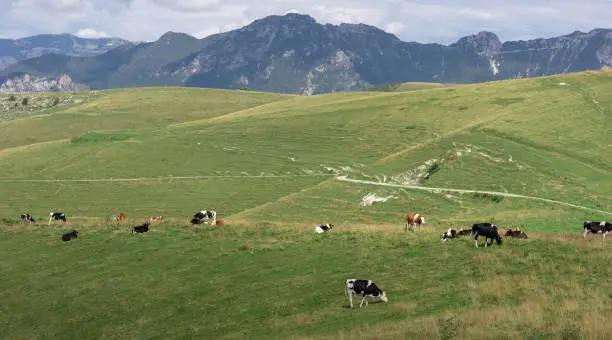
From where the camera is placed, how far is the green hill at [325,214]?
2739 cm

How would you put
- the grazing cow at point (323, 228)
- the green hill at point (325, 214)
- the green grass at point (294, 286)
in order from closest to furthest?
the green grass at point (294, 286) → the green hill at point (325, 214) → the grazing cow at point (323, 228)

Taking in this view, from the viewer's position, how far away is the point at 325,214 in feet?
253

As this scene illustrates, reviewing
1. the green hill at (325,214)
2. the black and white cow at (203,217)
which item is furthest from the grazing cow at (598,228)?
the black and white cow at (203,217)

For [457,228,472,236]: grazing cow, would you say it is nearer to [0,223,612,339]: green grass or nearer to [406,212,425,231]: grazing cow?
[0,223,612,339]: green grass

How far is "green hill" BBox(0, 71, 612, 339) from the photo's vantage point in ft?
89.9

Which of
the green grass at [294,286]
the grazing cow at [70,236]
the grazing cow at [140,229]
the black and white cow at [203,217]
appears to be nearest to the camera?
the green grass at [294,286]

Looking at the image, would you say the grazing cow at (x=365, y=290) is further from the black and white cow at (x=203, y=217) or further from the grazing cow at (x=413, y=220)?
the black and white cow at (x=203, y=217)

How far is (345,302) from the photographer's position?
2850 cm

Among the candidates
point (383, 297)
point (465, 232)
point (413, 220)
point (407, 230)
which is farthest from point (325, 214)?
point (383, 297)

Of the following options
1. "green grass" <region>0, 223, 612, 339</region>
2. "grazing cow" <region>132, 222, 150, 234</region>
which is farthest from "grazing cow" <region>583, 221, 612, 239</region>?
"grazing cow" <region>132, 222, 150, 234</region>

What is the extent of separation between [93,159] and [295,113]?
5157 centimetres

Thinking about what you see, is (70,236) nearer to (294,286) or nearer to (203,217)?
(203,217)

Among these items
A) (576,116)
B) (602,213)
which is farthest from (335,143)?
(602,213)

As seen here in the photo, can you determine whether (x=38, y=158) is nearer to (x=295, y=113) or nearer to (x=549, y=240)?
(x=295, y=113)
